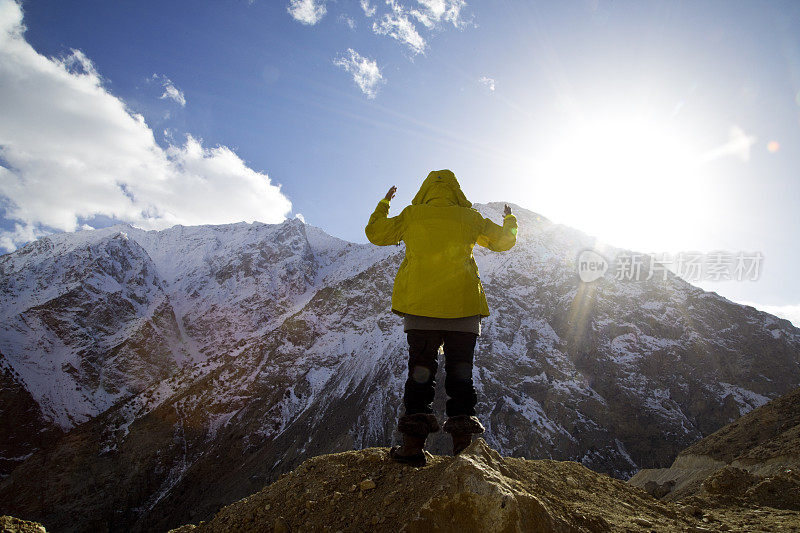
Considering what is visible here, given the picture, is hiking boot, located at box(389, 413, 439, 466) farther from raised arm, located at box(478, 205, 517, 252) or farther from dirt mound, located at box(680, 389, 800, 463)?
dirt mound, located at box(680, 389, 800, 463)

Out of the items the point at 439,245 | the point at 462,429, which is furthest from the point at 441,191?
the point at 462,429

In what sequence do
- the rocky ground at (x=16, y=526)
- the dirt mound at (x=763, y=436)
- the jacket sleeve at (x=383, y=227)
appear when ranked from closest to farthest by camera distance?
the rocky ground at (x=16, y=526), the jacket sleeve at (x=383, y=227), the dirt mound at (x=763, y=436)

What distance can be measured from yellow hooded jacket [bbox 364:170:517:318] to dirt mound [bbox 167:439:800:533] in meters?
1.33

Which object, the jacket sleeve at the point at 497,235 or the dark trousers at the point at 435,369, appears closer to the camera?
the dark trousers at the point at 435,369

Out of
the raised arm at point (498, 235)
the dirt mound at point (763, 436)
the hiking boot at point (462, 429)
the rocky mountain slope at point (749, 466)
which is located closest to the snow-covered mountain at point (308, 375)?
the dirt mound at point (763, 436)

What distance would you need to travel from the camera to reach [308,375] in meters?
88.1

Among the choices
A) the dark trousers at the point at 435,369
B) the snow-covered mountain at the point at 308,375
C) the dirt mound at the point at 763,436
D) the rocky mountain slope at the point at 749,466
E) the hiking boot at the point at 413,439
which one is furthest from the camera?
the snow-covered mountain at the point at 308,375

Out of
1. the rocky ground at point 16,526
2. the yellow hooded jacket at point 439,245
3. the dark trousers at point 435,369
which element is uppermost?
the yellow hooded jacket at point 439,245

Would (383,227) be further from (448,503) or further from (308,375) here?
(308,375)

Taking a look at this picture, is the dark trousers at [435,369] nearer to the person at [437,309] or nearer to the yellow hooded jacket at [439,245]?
the person at [437,309]

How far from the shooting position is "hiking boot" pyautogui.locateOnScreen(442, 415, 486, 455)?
347cm

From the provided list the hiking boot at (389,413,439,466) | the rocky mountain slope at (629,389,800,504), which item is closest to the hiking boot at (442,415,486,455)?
the hiking boot at (389,413,439,466)

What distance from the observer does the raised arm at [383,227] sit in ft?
12.7

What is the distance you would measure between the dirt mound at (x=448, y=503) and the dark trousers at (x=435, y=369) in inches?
23.0
